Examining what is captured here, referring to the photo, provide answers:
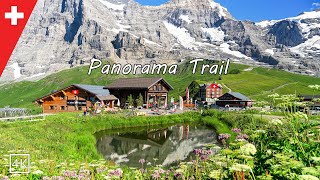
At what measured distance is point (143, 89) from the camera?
60469 millimetres

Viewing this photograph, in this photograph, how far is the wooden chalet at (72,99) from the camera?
182 ft

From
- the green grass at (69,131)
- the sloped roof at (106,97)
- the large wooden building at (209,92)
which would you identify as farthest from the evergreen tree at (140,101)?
the large wooden building at (209,92)

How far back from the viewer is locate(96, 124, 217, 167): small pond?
22.1 meters

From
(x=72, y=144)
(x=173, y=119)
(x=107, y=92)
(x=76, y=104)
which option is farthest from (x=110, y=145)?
(x=107, y=92)

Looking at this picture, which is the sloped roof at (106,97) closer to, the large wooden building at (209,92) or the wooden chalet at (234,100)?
the wooden chalet at (234,100)

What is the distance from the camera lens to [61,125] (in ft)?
101

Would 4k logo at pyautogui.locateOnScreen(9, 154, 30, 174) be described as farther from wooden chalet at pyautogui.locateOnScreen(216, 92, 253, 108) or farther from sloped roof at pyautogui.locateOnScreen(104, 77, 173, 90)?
wooden chalet at pyautogui.locateOnScreen(216, 92, 253, 108)

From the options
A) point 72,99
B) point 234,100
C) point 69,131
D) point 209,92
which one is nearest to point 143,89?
point 72,99

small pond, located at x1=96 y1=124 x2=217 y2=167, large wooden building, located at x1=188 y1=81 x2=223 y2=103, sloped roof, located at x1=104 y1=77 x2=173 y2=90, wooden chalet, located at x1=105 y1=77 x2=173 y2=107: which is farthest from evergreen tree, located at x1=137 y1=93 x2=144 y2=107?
large wooden building, located at x1=188 y1=81 x2=223 y2=103

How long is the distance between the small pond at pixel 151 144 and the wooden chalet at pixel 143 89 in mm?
23242

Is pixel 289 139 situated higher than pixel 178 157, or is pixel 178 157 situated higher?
pixel 289 139

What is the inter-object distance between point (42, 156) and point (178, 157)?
9490 millimetres

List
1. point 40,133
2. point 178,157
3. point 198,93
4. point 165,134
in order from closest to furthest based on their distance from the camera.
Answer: point 178,157
point 40,133
point 165,134
point 198,93

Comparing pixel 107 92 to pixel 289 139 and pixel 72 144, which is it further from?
pixel 289 139
